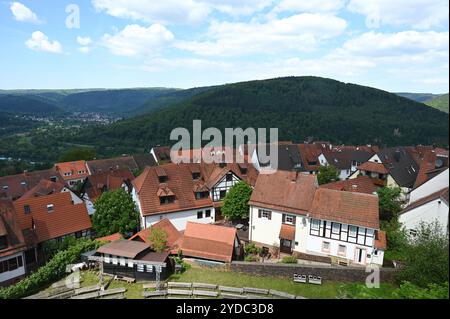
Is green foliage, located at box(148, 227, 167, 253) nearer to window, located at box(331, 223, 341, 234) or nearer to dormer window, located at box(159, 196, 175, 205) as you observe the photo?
dormer window, located at box(159, 196, 175, 205)

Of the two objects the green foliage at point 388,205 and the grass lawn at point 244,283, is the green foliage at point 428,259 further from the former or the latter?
the green foliage at point 388,205

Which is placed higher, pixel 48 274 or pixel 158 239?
pixel 158 239

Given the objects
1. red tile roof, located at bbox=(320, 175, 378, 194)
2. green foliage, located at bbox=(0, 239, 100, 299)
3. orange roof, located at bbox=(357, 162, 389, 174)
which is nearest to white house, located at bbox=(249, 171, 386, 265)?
red tile roof, located at bbox=(320, 175, 378, 194)

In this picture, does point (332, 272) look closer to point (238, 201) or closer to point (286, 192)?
point (286, 192)

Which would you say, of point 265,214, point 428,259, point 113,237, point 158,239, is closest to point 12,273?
point 113,237

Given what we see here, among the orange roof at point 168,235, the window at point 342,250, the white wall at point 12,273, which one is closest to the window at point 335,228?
the window at point 342,250

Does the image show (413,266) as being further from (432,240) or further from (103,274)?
(103,274)
